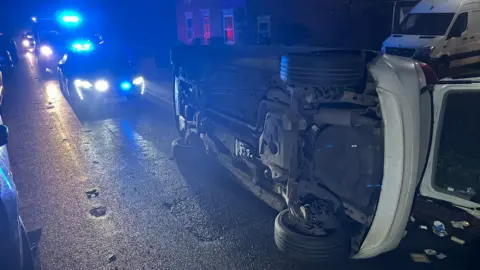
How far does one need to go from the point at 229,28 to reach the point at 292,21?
447 centimetres

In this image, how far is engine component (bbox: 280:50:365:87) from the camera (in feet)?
9.66

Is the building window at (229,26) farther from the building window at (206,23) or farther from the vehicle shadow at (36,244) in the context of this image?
the vehicle shadow at (36,244)

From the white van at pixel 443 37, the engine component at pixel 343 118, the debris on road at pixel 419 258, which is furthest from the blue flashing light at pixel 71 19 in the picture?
the debris on road at pixel 419 258

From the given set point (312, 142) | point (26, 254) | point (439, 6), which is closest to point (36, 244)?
point (26, 254)

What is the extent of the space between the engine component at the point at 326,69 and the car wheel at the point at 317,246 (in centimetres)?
151

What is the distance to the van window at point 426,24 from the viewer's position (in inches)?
391

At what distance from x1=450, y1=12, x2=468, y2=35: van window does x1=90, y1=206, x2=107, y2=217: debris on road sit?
9987mm

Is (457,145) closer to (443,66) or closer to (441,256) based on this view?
(441,256)

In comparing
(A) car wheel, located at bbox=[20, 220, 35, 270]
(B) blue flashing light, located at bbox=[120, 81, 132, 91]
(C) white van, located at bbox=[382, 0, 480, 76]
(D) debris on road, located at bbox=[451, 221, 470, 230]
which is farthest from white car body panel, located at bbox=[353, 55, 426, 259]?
(B) blue flashing light, located at bbox=[120, 81, 132, 91]

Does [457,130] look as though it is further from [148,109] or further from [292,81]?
[148,109]

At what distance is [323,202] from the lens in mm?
3535

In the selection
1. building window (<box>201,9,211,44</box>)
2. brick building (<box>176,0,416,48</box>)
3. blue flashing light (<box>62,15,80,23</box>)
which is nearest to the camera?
brick building (<box>176,0,416,48</box>)

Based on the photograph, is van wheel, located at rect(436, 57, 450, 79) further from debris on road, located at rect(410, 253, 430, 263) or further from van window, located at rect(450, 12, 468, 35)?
debris on road, located at rect(410, 253, 430, 263)

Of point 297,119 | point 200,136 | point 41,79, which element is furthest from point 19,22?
point 297,119
